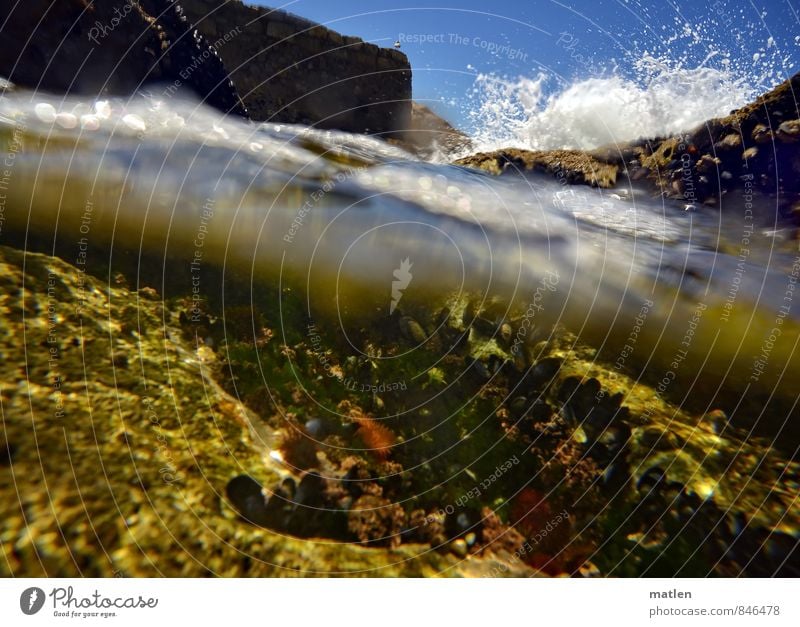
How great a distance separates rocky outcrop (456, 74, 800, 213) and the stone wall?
818 cm

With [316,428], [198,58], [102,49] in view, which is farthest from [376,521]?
[198,58]

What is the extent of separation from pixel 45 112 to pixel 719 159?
13.2m

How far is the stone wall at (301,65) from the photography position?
48.3 ft

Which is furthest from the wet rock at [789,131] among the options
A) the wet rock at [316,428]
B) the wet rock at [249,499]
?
the wet rock at [249,499]

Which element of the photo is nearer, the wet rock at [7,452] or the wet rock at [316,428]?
the wet rock at [7,452]

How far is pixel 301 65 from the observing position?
15.3 m

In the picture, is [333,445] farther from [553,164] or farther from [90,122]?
[553,164]

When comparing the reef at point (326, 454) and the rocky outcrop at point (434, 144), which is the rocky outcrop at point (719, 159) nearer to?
the rocky outcrop at point (434, 144)

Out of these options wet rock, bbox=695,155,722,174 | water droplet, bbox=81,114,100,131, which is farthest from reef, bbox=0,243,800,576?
wet rock, bbox=695,155,722,174

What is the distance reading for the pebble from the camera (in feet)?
17.4

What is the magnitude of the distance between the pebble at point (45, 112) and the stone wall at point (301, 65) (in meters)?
10.0

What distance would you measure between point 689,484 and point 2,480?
16.4 ft

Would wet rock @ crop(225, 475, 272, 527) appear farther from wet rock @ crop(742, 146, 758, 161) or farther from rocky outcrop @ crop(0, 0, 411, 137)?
wet rock @ crop(742, 146, 758, 161)

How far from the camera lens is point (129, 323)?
3.31m
